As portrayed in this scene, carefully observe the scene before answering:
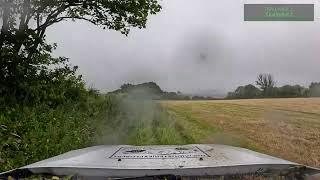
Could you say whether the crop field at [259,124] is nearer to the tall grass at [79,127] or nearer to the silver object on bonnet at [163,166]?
the tall grass at [79,127]

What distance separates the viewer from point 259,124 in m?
16.7

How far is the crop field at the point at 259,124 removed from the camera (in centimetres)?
1344

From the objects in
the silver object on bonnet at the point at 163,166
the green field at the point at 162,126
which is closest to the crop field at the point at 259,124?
the green field at the point at 162,126

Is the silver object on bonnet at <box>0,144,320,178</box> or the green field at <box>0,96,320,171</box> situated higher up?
the silver object on bonnet at <box>0,144,320,178</box>

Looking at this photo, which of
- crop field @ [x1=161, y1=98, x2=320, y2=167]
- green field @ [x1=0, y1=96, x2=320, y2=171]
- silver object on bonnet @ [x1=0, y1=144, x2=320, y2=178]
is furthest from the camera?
crop field @ [x1=161, y1=98, x2=320, y2=167]

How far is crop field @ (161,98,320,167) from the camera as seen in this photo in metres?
13.4

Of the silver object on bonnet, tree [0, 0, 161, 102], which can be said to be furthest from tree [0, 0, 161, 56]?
the silver object on bonnet

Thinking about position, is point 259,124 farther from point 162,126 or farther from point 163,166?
point 163,166

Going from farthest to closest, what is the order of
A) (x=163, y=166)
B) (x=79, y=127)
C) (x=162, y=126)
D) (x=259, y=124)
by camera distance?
1. (x=259, y=124)
2. (x=162, y=126)
3. (x=79, y=127)
4. (x=163, y=166)

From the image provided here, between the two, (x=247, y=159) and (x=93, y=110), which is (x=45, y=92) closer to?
(x=93, y=110)

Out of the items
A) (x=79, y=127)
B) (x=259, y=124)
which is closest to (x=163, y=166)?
(x=79, y=127)

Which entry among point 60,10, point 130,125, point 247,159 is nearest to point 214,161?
point 247,159

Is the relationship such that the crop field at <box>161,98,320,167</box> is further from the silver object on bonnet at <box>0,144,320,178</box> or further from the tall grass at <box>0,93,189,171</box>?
the silver object on bonnet at <box>0,144,320,178</box>

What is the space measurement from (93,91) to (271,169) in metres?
15.4
